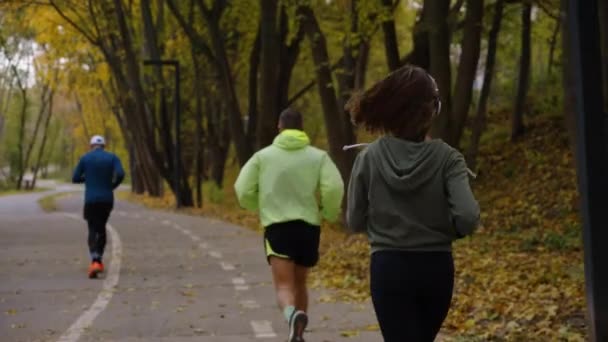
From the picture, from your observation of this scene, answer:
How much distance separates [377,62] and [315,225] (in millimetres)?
35946

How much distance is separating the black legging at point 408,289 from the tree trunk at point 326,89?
16.1 m

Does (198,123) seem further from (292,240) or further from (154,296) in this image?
(292,240)

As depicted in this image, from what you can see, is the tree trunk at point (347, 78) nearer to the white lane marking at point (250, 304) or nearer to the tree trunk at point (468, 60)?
the tree trunk at point (468, 60)

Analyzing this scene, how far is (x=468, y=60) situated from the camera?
52.9ft

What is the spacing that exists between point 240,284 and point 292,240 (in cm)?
519

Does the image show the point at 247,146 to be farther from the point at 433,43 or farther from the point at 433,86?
the point at 433,86

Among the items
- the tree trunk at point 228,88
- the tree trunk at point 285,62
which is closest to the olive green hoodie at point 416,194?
the tree trunk at point 285,62

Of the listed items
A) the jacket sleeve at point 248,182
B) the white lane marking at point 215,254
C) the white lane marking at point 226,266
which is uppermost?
the jacket sleeve at point 248,182

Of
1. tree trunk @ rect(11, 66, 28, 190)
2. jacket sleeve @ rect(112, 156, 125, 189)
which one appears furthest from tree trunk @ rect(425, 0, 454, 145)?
tree trunk @ rect(11, 66, 28, 190)

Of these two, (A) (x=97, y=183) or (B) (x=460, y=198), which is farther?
(A) (x=97, y=183)

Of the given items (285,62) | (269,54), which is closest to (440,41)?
(269,54)

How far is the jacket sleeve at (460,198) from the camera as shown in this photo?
159 inches

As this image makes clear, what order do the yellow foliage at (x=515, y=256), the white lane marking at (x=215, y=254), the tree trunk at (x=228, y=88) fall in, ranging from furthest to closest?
the tree trunk at (x=228, y=88)
the white lane marking at (x=215, y=254)
the yellow foliage at (x=515, y=256)

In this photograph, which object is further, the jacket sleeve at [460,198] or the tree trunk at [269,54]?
the tree trunk at [269,54]
